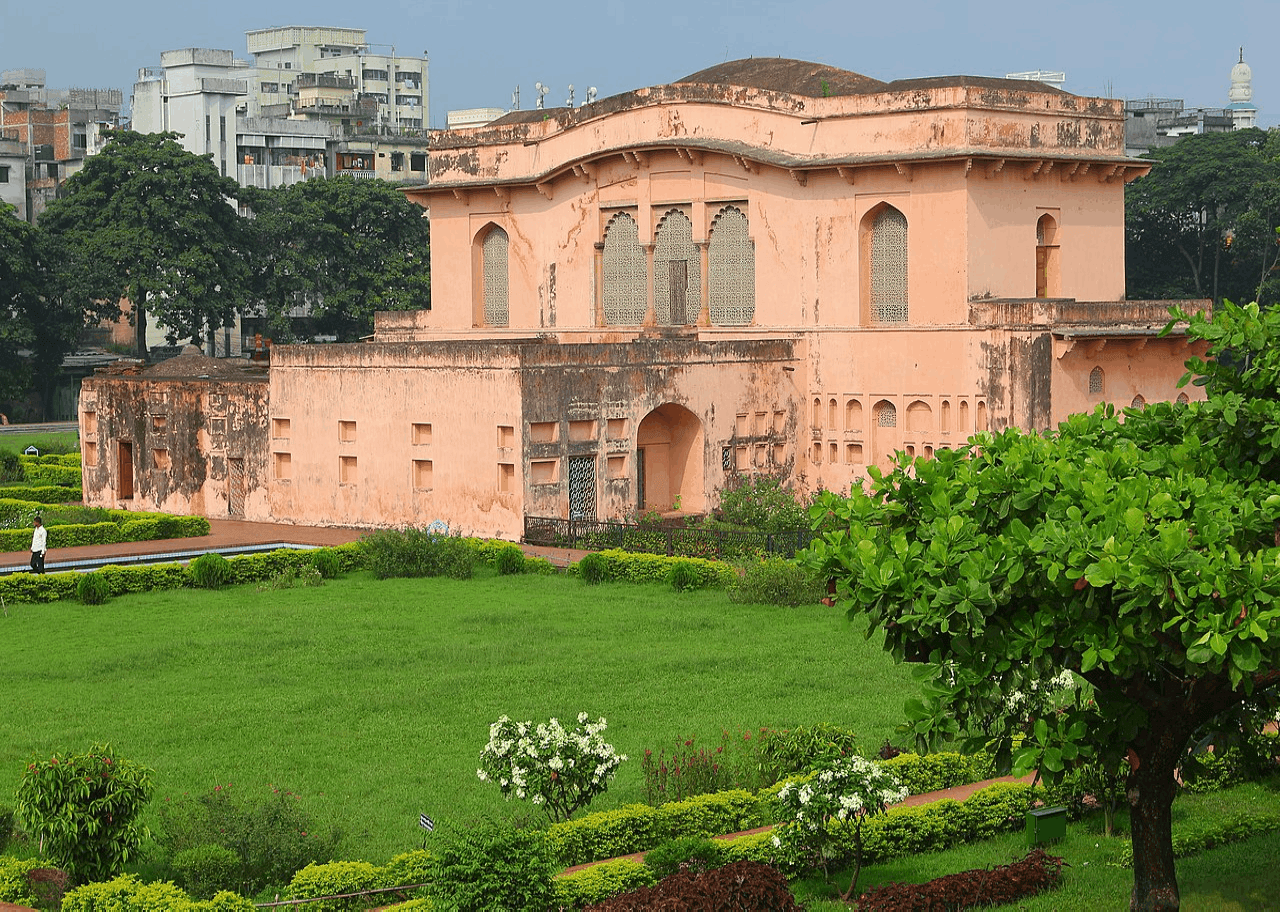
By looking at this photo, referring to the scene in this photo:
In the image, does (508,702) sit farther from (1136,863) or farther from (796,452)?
(796,452)

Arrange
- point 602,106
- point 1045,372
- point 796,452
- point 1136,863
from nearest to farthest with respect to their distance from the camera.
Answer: point 1136,863 → point 1045,372 → point 796,452 → point 602,106

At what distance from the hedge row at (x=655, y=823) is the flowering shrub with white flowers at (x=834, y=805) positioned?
0.21m

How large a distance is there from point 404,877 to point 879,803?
2825mm

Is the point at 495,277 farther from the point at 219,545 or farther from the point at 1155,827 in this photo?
the point at 1155,827

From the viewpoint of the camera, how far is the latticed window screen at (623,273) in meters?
31.2

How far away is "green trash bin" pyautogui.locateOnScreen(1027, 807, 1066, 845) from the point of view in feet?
37.1

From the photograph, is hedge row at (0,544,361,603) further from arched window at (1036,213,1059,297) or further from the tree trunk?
the tree trunk

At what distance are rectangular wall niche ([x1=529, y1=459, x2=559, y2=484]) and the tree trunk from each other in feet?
56.6

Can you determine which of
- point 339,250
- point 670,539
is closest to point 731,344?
point 670,539

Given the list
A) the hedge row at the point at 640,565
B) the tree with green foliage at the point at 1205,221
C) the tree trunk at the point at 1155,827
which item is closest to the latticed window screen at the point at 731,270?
the hedge row at the point at 640,565

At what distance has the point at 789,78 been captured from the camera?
31.0m

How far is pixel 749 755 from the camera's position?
42.2 ft

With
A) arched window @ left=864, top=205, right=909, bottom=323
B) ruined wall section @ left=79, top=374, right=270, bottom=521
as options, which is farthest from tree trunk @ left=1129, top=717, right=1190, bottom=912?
ruined wall section @ left=79, top=374, right=270, bottom=521

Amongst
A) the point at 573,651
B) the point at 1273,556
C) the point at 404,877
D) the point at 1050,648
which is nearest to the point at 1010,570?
the point at 1050,648
